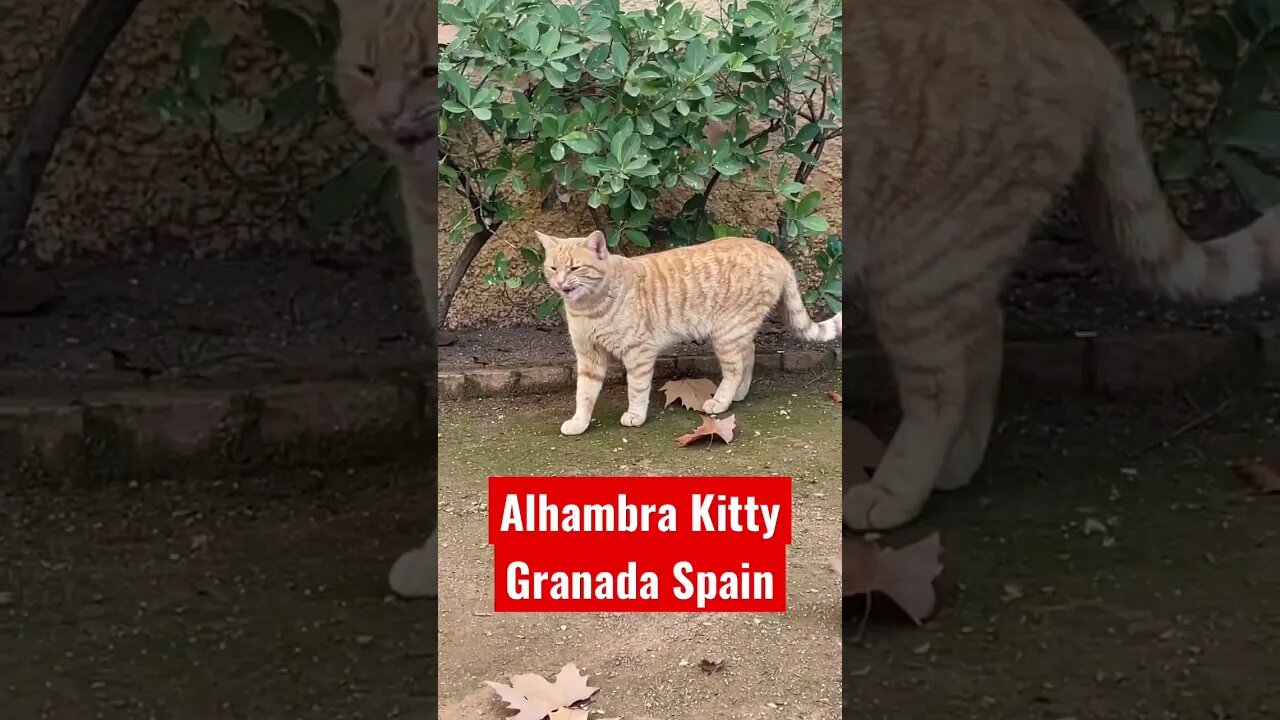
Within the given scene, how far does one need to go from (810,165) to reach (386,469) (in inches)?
47.9

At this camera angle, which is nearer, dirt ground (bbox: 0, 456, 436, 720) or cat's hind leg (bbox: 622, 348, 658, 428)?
dirt ground (bbox: 0, 456, 436, 720)

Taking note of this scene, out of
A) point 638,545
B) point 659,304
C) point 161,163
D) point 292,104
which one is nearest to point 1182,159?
point 638,545

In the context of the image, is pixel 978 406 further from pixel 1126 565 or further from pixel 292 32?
pixel 292 32

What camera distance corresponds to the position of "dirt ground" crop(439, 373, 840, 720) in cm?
102

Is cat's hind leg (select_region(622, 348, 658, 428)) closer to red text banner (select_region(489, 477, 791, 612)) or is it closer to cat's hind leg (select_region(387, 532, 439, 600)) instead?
red text banner (select_region(489, 477, 791, 612))

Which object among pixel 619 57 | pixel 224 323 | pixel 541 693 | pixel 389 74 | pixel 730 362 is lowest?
pixel 541 693

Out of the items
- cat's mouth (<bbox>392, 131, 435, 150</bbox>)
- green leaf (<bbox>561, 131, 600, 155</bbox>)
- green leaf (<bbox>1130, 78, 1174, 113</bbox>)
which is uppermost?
green leaf (<bbox>1130, 78, 1174, 113</bbox>)

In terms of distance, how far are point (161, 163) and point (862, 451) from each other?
0.64 m

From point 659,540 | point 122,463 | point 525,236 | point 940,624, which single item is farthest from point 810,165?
point 122,463

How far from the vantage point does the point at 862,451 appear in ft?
2.58

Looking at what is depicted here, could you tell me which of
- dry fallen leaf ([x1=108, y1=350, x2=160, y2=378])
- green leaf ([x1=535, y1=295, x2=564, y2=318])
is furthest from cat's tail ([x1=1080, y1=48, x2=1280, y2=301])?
green leaf ([x1=535, y1=295, x2=564, y2=318])

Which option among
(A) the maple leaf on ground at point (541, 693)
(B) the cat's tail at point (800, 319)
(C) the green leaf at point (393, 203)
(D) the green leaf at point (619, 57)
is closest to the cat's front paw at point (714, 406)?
(B) the cat's tail at point (800, 319)

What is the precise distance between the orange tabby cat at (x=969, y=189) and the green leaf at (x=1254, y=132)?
55 millimetres

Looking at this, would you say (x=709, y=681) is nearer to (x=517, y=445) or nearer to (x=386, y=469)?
(x=386, y=469)
